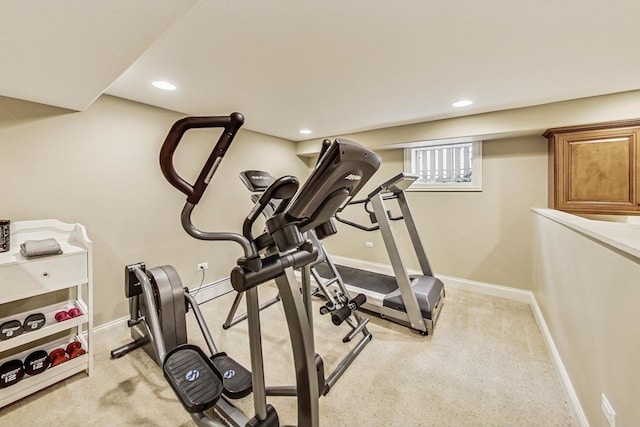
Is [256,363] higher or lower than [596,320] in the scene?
lower

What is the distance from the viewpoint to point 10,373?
5.24 ft

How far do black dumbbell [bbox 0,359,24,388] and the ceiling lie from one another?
1.82 meters

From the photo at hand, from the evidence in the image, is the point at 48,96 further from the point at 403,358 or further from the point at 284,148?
the point at 403,358

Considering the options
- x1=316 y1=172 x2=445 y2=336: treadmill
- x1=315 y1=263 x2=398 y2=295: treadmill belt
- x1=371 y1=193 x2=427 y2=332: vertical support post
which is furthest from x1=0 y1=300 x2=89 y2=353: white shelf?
x1=371 y1=193 x2=427 y2=332: vertical support post

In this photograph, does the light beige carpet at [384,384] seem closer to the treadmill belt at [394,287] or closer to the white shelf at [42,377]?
the white shelf at [42,377]

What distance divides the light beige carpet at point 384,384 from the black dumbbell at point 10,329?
0.43 metres

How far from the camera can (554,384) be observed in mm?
1750

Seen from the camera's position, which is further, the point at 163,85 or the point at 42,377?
the point at 163,85

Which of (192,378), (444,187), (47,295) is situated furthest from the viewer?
(444,187)

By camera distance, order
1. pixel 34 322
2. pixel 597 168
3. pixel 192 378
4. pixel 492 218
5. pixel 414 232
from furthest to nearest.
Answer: pixel 492 218 < pixel 414 232 < pixel 597 168 < pixel 34 322 < pixel 192 378

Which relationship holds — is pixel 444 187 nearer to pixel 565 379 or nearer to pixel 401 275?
pixel 401 275

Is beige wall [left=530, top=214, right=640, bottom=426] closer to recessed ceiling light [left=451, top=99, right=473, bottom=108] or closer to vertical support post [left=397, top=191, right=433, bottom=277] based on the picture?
vertical support post [left=397, top=191, right=433, bottom=277]

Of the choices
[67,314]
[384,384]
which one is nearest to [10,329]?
[67,314]

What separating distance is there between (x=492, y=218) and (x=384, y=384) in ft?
8.24
